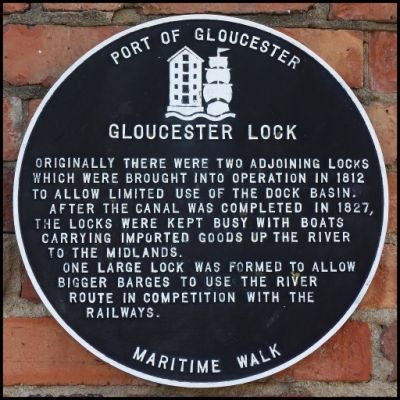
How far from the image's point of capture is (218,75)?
5.43 ft

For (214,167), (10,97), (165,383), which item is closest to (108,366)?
(165,383)

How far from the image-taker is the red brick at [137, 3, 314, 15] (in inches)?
67.3

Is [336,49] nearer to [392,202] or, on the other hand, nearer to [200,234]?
[392,202]

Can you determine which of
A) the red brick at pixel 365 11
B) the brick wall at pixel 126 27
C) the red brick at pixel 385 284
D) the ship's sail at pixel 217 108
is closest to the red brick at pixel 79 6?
the brick wall at pixel 126 27

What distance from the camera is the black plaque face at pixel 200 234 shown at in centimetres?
162

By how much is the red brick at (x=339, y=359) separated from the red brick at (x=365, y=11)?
0.64 metres

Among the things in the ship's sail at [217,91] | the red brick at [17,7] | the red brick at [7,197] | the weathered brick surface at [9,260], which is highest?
the red brick at [17,7]

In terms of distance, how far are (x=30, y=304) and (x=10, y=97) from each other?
17.2 inches

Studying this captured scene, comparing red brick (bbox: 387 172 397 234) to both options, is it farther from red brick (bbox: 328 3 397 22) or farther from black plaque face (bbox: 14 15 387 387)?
red brick (bbox: 328 3 397 22)

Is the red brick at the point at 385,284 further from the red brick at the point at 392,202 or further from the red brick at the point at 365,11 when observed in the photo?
the red brick at the point at 365,11

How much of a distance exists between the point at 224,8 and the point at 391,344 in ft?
2.58

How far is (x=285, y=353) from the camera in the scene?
162 cm

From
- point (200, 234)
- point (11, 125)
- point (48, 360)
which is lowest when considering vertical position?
point (48, 360)

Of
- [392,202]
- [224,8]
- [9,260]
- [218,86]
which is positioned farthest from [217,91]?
[9,260]
